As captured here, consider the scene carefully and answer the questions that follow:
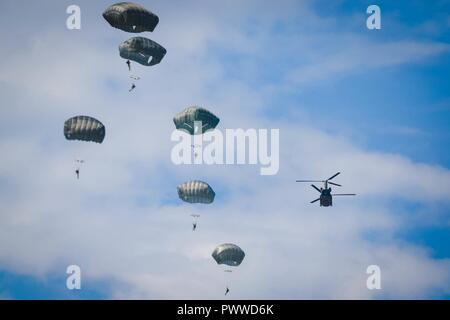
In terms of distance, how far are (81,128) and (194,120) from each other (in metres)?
11.4

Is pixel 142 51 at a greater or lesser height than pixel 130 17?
lesser

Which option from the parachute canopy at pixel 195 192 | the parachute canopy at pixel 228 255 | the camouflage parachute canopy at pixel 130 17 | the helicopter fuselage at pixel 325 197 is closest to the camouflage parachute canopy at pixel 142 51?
the camouflage parachute canopy at pixel 130 17

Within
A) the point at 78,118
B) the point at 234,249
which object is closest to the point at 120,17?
the point at 78,118

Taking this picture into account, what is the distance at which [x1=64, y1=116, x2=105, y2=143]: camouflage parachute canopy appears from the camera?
8381cm

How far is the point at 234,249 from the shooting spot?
91500mm

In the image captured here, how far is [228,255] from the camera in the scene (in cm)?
9112

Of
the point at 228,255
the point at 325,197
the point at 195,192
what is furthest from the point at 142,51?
the point at 325,197

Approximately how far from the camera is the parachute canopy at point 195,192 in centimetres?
8806

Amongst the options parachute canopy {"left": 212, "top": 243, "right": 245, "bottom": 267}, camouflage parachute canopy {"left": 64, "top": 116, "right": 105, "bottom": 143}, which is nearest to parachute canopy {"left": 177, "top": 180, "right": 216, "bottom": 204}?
parachute canopy {"left": 212, "top": 243, "right": 245, "bottom": 267}

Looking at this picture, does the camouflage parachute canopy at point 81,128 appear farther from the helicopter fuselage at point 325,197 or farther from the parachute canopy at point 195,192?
the helicopter fuselage at point 325,197

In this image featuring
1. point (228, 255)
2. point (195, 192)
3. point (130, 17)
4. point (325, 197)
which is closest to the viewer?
point (130, 17)

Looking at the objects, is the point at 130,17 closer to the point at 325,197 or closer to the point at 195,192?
the point at 195,192
